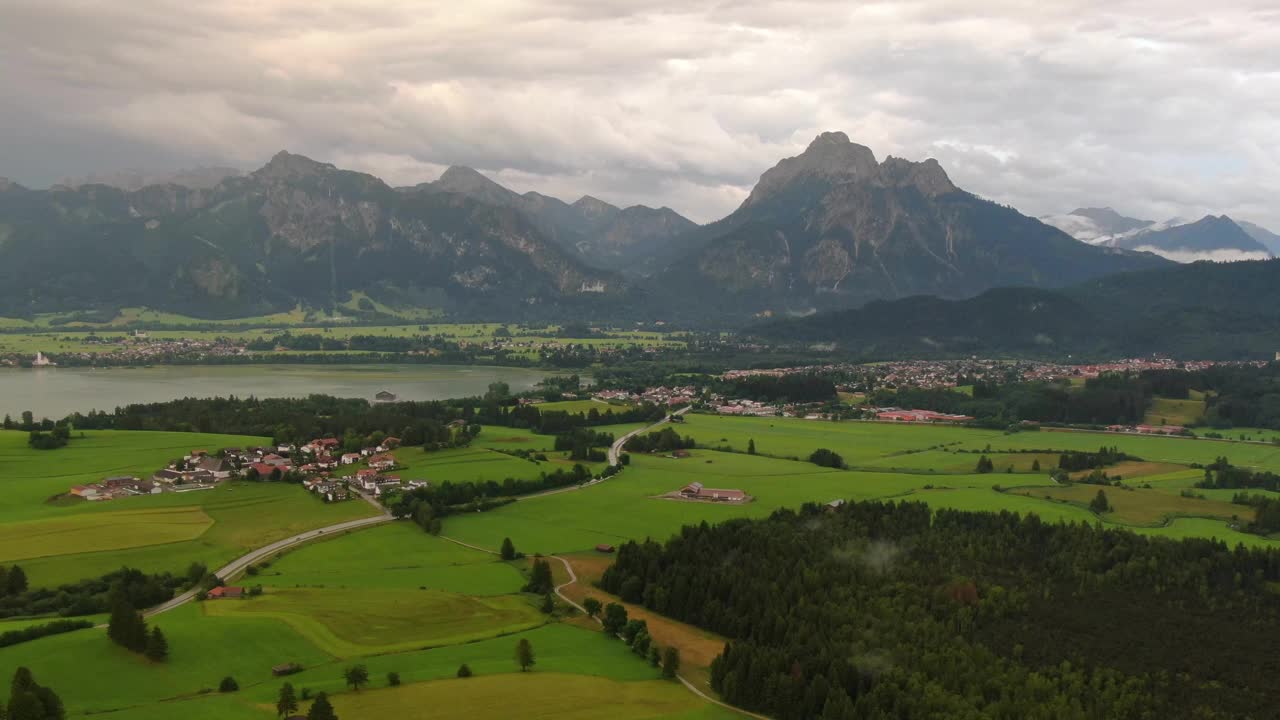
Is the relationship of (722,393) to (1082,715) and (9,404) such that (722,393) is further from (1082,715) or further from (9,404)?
(1082,715)

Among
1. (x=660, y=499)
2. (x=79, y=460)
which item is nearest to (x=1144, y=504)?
(x=660, y=499)

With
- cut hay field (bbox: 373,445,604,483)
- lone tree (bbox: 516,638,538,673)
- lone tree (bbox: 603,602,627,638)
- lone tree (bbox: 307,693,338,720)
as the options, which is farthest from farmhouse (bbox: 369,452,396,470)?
lone tree (bbox: 307,693,338,720)

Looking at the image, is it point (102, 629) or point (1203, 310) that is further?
point (1203, 310)

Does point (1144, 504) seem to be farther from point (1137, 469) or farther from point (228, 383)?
point (228, 383)

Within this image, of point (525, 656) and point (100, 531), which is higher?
point (100, 531)

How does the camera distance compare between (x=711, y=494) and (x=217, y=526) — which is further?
(x=711, y=494)

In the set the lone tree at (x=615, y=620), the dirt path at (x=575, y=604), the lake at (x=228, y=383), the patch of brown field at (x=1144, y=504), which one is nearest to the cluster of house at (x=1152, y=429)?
the patch of brown field at (x=1144, y=504)

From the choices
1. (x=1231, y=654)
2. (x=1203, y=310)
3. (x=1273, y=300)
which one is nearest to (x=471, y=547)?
(x=1231, y=654)
